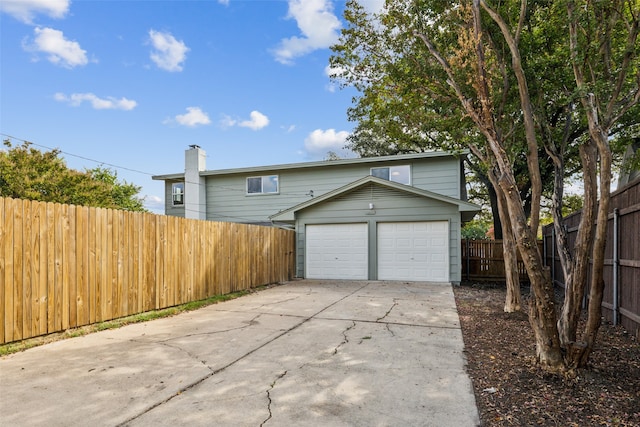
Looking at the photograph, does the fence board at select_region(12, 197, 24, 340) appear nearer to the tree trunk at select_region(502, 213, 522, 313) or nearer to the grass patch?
the grass patch

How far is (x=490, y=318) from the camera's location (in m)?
6.20

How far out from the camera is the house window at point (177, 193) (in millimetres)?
16569

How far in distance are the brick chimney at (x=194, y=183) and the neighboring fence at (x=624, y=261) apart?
14206mm

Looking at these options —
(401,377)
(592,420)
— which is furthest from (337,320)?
(592,420)

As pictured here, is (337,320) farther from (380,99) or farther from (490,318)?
(380,99)

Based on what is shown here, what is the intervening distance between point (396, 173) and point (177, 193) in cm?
1003

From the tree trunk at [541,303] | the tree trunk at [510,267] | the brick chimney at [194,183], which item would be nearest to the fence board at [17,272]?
the tree trunk at [541,303]

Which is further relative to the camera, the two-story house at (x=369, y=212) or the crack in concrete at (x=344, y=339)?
the two-story house at (x=369, y=212)

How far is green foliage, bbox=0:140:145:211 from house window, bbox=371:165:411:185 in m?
15.3

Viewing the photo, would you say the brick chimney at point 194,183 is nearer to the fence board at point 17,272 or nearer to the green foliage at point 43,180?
the green foliage at point 43,180

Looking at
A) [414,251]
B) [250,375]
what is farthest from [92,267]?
[414,251]

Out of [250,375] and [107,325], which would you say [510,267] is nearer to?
[250,375]

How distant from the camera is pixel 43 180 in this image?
1716 centimetres

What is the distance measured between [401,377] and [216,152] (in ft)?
50.4
